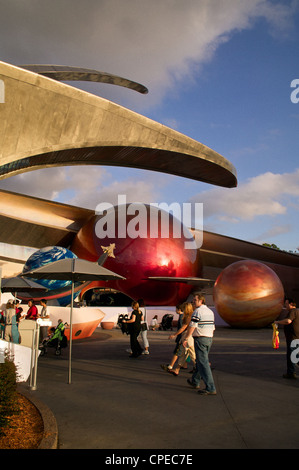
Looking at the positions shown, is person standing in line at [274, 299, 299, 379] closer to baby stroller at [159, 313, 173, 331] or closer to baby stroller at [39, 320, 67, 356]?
baby stroller at [39, 320, 67, 356]

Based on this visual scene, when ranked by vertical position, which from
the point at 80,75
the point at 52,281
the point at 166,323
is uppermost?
the point at 80,75

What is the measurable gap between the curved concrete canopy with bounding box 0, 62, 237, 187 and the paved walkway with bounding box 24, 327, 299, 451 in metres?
4.62

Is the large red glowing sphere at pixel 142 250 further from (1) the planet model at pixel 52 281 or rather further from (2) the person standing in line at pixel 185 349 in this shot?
(2) the person standing in line at pixel 185 349

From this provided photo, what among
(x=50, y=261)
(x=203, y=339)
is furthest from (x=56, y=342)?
(x=50, y=261)

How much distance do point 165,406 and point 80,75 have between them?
895cm

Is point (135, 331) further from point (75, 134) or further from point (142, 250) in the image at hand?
point (142, 250)

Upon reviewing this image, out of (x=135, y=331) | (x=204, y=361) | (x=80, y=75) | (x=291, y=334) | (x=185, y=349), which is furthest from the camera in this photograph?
(x=135, y=331)

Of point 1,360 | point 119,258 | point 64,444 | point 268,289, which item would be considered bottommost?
point 64,444

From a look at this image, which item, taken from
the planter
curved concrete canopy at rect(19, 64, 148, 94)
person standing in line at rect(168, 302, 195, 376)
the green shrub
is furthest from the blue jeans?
the planter

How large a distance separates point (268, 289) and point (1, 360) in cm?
1779

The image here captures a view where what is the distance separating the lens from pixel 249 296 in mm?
20938

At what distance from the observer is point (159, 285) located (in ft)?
91.1

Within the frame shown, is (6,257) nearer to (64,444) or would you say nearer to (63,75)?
(63,75)
